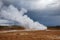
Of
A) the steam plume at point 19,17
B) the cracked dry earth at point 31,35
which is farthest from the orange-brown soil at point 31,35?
the steam plume at point 19,17

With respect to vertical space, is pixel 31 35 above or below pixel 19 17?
below

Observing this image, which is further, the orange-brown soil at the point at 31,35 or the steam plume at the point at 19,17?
the steam plume at the point at 19,17

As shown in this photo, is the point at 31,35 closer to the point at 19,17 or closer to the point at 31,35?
the point at 31,35

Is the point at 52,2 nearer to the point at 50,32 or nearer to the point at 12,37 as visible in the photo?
the point at 50,32

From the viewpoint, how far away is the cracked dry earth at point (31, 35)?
4297mm

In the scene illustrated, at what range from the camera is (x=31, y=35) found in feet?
14.2

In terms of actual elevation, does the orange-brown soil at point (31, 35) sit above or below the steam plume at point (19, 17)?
below

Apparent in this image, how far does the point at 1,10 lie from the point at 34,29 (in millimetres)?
767

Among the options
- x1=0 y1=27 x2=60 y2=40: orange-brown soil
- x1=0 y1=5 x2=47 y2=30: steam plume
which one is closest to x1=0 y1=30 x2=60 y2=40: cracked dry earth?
x1=0 y1=27 x2=60 y2=40: orange-brown soil

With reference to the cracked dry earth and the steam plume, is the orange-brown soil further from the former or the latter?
the steam plume

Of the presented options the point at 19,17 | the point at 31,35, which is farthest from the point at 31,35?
the point at 19,17

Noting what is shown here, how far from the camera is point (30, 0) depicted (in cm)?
445

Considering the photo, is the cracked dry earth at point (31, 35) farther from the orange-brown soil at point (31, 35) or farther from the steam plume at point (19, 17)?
the steam plume at point (19, 17)

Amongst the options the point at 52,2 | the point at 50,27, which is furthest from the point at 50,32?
the point at 52,2
